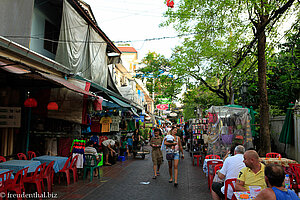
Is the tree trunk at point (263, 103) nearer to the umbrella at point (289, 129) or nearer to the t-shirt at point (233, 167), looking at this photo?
the umbrella at point (289, 129)

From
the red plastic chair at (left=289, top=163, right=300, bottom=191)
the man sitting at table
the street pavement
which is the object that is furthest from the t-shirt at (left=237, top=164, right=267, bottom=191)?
the street pavement

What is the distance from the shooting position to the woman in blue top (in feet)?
9.66

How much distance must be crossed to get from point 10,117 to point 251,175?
747cm

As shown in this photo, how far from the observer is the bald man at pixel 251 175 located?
4184mm

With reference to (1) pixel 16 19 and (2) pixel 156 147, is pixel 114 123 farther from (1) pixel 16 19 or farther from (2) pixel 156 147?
(1) pixel 16 19

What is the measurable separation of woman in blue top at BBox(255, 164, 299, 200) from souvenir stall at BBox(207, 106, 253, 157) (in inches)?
282

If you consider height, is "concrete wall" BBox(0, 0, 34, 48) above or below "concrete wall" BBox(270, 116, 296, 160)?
above

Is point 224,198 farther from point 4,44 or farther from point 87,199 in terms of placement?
point 4,44

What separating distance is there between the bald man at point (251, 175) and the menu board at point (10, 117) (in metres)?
7.17

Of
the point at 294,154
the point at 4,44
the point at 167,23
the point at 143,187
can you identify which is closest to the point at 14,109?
the point at 4,44

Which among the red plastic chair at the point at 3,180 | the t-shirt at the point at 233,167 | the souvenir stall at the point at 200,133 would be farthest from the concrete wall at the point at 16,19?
the souvenir stall at the point at 200,133

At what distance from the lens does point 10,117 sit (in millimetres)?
7938

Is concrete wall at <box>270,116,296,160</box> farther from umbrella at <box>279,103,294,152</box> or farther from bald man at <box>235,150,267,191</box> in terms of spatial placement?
bald man at <box>235,150,267,191</box>

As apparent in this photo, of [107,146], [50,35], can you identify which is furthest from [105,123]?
[50,35]
